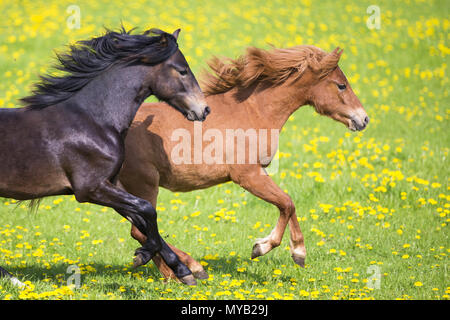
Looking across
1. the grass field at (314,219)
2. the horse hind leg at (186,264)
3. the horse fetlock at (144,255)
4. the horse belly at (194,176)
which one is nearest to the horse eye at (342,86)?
the grass field at (314,219)

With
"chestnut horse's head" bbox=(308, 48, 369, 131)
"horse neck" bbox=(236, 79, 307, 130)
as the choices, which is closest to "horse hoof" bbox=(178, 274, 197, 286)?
"horse neck" bbox=(236, 79, 307, 130)

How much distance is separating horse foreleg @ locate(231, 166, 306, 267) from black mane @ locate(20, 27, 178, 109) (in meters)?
1.47

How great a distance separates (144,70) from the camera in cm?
555

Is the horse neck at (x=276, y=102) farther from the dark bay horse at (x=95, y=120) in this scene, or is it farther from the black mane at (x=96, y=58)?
the black mane at (x=96, y=58)

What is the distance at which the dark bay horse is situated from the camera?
17.4 feet

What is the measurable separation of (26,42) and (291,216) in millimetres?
13893

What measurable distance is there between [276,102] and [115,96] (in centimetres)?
177

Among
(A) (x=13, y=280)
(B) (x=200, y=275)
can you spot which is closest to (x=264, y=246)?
(B) (x=200, y=275)

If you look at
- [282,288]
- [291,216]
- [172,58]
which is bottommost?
[282,288]

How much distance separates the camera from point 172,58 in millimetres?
5512

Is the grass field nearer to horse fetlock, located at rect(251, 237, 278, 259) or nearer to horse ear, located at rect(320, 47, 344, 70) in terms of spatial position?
horse fetlock, located at rect(251, 237, 278, 259)

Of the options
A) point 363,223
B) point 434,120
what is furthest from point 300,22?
point 363,223

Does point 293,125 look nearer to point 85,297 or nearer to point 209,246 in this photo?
point 209,246

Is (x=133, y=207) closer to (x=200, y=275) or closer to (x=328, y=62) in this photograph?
(x=200, y=275)
